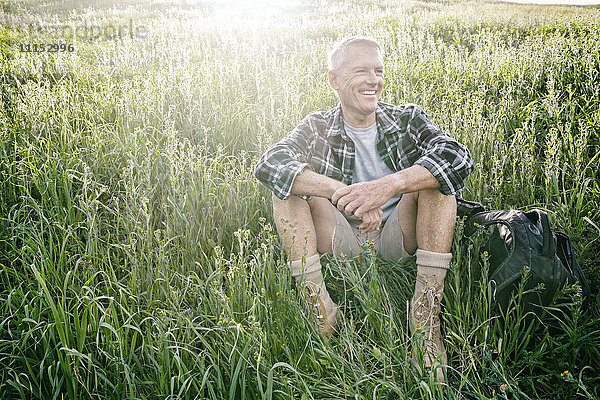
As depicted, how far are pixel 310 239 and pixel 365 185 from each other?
16.7 inches

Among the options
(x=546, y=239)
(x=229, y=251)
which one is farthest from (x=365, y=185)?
(x=229, y=251)

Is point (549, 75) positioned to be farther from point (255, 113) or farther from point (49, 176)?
point (49, 176)

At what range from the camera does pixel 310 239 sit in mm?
2342

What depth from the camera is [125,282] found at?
243 cm

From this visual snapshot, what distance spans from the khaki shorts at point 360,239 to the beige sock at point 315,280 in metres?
0.23

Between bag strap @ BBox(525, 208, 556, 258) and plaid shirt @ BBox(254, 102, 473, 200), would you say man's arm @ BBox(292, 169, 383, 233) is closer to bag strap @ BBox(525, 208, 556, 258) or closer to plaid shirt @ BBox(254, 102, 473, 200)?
plaid shirt @ BBox(254, 102, 473, 200)

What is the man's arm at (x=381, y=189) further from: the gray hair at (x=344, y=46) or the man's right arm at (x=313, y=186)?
the gray hair at (x=344, y=46)

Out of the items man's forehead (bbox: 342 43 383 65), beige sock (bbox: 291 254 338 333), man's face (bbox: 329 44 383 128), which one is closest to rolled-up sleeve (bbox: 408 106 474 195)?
man's face (bbox: 329 44 383 128)

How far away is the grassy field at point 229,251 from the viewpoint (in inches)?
70.4

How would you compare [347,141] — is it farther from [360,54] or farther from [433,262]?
[433,262]

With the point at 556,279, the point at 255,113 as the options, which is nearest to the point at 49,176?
the point at 255,113

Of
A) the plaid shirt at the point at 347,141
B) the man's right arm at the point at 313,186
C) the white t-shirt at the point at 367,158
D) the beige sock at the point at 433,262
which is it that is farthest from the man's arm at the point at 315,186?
the white t-shirt at the point at 367,158

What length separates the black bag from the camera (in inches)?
81.4

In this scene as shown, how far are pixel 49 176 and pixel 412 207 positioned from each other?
8.44 ft
